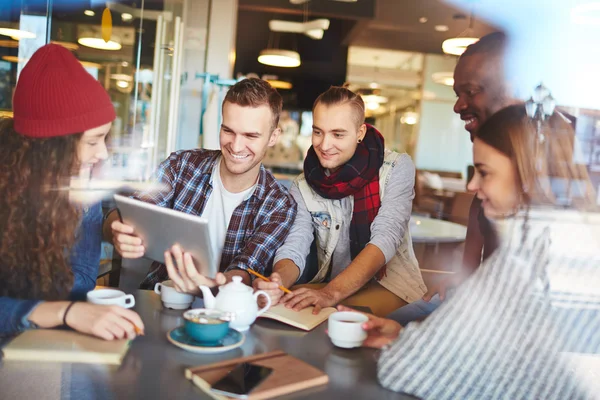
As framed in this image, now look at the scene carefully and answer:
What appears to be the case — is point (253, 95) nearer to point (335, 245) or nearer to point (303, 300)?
point (335, 245)

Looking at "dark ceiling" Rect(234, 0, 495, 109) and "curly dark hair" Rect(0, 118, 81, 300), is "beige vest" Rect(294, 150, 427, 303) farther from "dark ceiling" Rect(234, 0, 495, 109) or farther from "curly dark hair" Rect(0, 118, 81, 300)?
"dark ceiling" Rect(234, 0, 495, 109)

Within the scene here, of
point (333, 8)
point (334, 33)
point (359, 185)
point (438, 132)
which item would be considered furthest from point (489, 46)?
point (438, 132)

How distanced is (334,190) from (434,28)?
5190 mm

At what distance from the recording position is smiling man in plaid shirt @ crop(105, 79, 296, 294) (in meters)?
1.55

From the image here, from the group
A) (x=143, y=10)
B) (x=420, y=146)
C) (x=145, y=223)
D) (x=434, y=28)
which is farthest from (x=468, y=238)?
(x=420, y=146)

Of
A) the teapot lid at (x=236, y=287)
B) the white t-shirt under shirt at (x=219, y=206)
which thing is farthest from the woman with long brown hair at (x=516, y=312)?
the white t-shirt under shirt at (x=219, y=206)

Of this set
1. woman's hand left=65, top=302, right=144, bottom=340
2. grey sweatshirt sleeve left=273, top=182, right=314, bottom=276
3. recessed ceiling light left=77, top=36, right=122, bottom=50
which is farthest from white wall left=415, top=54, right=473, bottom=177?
woman's hand left=65, top=302, right=144, bottom=340

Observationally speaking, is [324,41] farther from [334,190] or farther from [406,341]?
[406,341]

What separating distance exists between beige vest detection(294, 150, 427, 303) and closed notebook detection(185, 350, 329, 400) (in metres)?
0.90

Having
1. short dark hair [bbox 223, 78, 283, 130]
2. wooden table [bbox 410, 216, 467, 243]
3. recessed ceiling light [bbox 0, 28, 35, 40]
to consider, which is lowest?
wooden table [bbox 410, 216, 467, 243]

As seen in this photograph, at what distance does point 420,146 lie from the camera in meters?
8.83

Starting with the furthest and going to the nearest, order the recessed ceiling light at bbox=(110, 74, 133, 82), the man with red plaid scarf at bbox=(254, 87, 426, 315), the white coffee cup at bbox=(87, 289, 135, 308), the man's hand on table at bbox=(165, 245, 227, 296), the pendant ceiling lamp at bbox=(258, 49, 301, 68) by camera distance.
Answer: the pendant ceiling lamp at bbox=(258, 49, 301, 68) < the recessed ceiling light at bbox=(110, 74, 133, 82) < the man with red plaid scarf at bbox=(254, 87, 426, 315) < the man's hand on table at bbox=(165, 245, 227, 296) < the white coffee cup at bbox=(87, 289, 135, 308)

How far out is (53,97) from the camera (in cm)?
99

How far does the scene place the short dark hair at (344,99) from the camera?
1697mm
